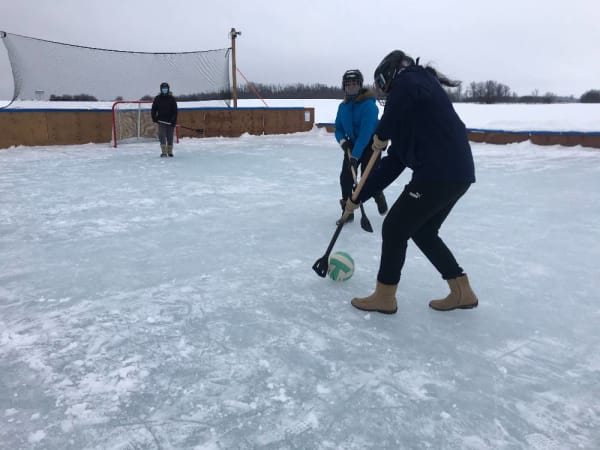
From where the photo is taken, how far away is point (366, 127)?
4195 mm

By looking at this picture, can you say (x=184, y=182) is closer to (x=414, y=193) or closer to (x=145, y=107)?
(x=414, y=193)

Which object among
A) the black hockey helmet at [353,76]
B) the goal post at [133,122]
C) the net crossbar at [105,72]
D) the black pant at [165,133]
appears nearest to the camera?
the black hockey helmet at [353,76]

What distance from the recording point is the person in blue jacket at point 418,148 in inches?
85.2

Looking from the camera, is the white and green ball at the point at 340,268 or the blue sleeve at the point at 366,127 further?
the blue sleeve at the point at 366,127

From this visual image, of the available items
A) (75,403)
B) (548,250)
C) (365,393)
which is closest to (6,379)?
(75,403)

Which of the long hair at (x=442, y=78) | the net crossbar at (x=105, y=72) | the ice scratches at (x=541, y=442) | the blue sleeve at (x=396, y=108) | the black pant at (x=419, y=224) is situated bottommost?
the ice scratches at (x=541, y=442)

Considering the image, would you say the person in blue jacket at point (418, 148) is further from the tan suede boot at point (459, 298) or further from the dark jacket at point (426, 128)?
the tan suede boot at point (459, 298)

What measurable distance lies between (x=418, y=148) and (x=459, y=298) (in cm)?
93

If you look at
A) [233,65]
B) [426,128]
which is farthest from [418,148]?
[233,65]

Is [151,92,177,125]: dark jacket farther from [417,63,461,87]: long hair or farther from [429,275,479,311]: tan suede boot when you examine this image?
[429,275,479,311]: tan suede boot

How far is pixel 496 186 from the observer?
21.0ft

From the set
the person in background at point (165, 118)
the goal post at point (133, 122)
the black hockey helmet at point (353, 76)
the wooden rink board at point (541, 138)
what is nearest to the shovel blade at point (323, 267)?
the black hockey helmet at point (353, 76)

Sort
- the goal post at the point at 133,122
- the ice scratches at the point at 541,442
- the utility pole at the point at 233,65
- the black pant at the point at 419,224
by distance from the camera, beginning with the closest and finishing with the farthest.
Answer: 1. the ice scratches at the point at 541,442
2. the black pant at the point at 419,224
3. the goal post at the point at 133,122
4. the utility pole at the point at 233,65

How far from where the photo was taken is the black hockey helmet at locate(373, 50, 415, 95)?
229 cm
